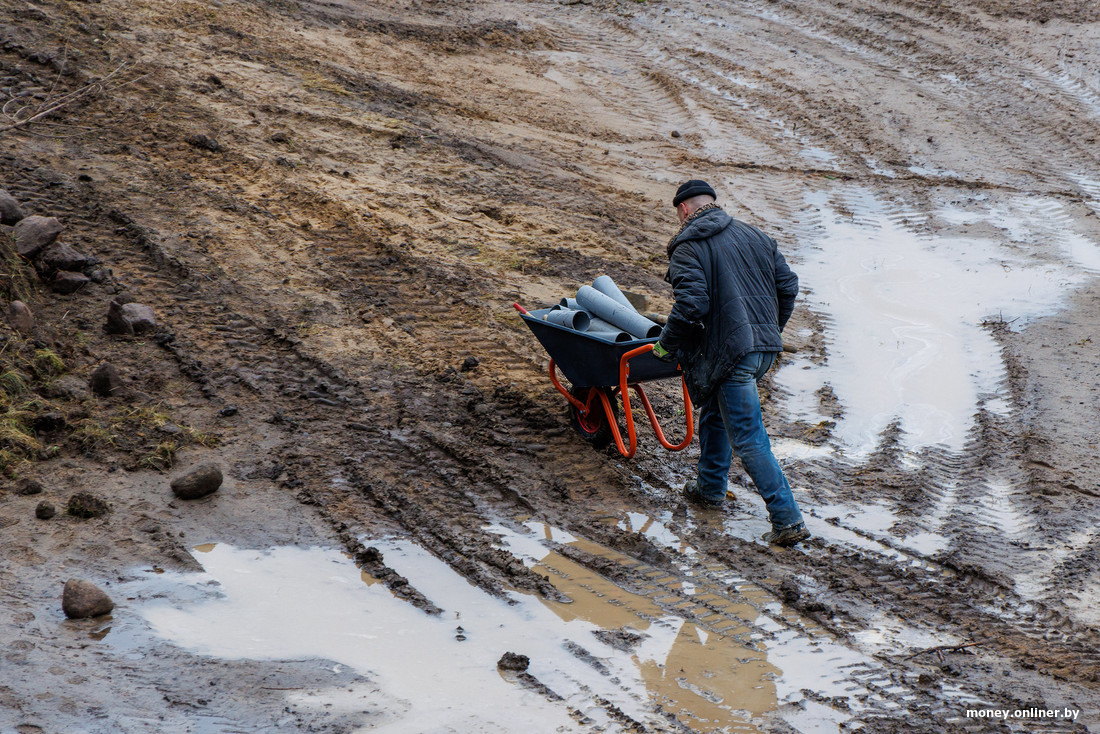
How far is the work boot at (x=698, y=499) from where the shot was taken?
190 inches


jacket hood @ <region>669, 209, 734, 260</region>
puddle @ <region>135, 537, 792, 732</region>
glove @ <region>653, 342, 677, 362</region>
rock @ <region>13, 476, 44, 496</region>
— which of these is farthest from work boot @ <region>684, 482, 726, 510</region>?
rock @ <region>13, 476, 44, 496</region>

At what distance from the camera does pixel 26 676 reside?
289 centimetres

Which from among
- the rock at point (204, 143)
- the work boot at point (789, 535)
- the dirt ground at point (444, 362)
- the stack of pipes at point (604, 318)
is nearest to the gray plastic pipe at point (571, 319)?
the stack of pipes at point (604, 318)

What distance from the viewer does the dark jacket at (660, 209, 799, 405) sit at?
4.25 metres

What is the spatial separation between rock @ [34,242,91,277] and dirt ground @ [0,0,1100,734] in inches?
5.2

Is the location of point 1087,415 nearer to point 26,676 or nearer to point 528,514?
point 528,514

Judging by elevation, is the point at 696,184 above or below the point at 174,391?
above

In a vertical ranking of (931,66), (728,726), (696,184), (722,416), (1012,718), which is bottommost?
(728,726)

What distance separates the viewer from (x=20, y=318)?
16.5 feet

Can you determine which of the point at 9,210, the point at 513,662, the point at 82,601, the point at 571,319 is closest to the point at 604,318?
the point at 571,319

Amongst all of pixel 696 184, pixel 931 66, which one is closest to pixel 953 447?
pixel 696 184

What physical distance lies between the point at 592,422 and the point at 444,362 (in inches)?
49.6

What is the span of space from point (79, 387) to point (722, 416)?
372 centimetres

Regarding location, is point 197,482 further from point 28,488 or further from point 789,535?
point 789,535
